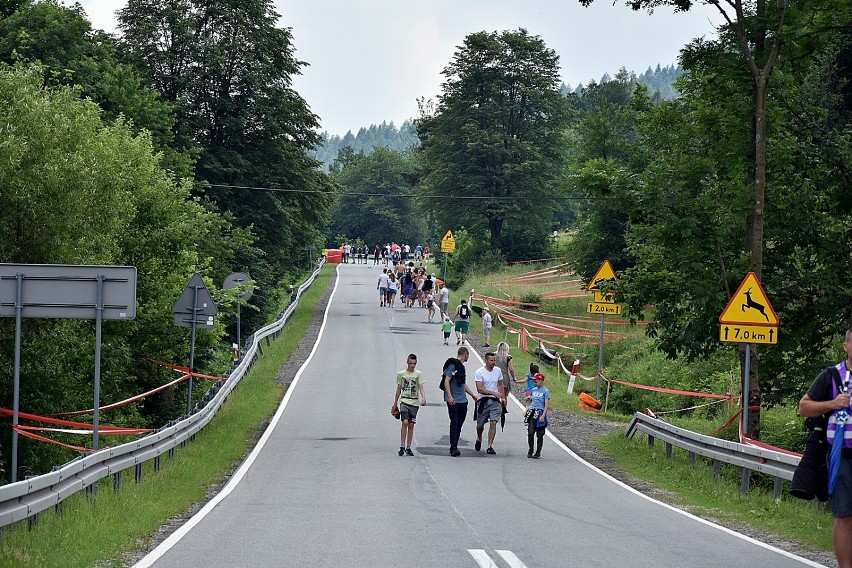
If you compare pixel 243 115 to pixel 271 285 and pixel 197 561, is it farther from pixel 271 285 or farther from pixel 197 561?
pixel 197 561

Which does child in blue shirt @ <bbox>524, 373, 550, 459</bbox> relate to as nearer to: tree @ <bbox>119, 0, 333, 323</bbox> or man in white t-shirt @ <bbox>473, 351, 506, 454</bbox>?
man in white t-shirt @ <bbox>473, 351, 506, 454</bbox>

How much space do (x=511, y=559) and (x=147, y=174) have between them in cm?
2011

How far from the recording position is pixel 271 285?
160ft

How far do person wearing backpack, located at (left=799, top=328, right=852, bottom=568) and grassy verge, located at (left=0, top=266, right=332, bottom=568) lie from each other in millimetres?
5640

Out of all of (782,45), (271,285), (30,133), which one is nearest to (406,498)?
(782,45)

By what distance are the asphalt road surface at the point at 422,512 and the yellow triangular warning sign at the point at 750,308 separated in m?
2.75

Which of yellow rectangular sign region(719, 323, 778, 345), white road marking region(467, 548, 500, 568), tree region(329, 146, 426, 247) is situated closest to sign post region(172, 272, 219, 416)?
yellow rectangular sign region(719, 323, 778, 345)

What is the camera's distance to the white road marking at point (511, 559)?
30.6ft

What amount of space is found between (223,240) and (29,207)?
19.0 metres

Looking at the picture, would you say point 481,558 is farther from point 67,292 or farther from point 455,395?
point 455,395

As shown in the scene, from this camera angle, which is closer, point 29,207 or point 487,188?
point 29,207

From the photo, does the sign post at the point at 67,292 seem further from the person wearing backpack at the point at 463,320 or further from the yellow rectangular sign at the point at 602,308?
the person wearing backpack at the point at 463,320

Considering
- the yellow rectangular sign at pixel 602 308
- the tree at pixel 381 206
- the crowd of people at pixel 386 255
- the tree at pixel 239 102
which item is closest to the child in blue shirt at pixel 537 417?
the yellow rectangular sign at pixel 602 308

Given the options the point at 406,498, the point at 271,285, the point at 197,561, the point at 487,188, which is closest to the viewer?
the point at 197,561
